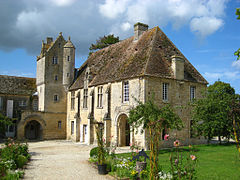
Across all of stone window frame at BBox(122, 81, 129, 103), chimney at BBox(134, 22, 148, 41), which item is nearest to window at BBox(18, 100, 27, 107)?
stone window frame at BBox(122, 81, 129, 103)

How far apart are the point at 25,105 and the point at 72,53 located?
9.52 m

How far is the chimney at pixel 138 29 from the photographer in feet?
86.7

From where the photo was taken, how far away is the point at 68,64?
3291 cm

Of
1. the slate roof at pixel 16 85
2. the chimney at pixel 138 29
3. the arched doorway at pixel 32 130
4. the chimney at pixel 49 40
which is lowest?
the arched doorway at pixel 32 130

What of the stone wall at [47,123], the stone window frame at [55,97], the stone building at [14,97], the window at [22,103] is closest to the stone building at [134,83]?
the stone wall at [47,123]

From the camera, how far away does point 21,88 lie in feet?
113

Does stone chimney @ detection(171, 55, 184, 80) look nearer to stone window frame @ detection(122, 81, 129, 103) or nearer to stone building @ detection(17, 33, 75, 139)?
stone window frame @ detection(122, 81, 129, 103)

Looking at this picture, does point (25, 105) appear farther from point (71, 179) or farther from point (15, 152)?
point (71, 179)

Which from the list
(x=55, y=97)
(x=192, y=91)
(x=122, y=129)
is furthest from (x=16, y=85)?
(x=192, y=91)

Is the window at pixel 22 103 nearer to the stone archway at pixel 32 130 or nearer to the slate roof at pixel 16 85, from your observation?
the slate roof at pixel 16 85

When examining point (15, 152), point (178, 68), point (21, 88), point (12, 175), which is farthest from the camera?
point (21, 88)

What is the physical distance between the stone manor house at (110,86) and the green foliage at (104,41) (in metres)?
9.23

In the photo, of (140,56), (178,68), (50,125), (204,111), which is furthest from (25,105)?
(204,111)

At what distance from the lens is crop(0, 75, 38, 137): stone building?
32625mm
